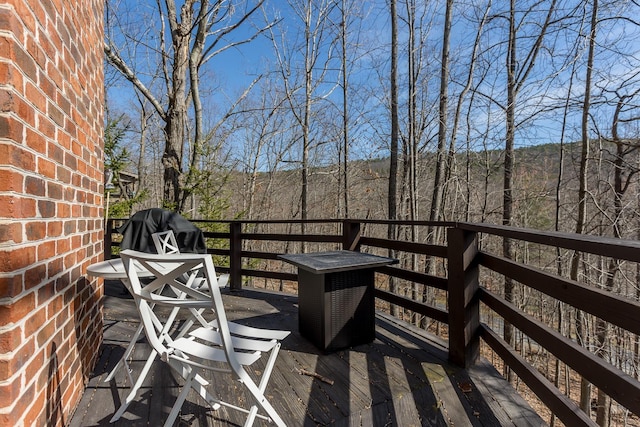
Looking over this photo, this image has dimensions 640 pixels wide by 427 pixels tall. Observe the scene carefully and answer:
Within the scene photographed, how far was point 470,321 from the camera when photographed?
2.13 m

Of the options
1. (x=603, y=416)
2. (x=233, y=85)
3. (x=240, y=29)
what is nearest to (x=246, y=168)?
(x=233, y=85)

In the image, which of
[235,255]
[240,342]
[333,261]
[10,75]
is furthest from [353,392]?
[235,255]

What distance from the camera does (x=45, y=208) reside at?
1237 mm

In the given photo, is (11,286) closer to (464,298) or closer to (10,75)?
(10,75)

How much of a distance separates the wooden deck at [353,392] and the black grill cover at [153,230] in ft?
3.56

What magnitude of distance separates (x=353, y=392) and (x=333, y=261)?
2.99ft

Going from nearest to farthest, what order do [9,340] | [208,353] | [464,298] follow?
[9,340] < [208,353] < [464,298]

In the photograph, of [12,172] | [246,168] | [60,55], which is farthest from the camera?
[246,168]

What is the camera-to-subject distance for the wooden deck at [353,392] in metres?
1.63

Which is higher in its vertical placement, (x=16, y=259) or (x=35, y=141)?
(x=35, y=141)

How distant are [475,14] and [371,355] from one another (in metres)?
7.07

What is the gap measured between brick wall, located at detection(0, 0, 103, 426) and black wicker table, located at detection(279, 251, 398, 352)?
4.55ft

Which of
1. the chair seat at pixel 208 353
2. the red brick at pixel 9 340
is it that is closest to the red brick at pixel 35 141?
the red brick at pixel 9 340

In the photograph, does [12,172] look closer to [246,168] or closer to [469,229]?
[469,229]
